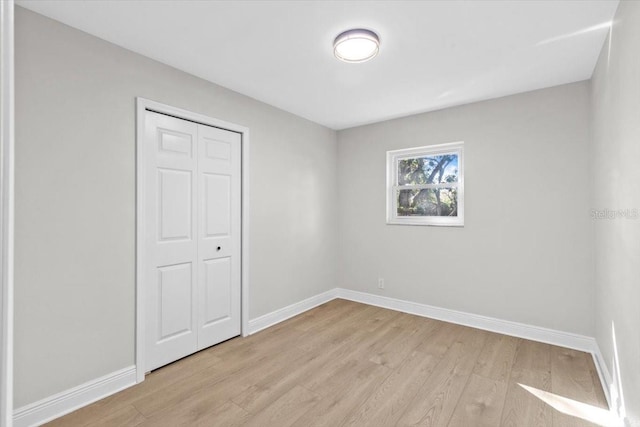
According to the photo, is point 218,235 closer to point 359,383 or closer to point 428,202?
point 359,383

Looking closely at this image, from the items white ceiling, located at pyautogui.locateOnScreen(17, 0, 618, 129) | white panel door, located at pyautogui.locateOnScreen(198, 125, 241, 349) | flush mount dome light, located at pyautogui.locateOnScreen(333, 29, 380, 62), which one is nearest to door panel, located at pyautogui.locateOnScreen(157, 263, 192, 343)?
white panel door, located at pyautogui.locateOnScreen(198, 125, 241, 349)

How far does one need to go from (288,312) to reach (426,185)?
2313 mm

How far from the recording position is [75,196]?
6.76 feet

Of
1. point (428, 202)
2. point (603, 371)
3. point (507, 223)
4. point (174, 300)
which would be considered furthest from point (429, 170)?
point (174, 300)

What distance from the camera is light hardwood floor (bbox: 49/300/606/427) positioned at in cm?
197

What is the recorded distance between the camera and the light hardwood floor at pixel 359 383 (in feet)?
6.45

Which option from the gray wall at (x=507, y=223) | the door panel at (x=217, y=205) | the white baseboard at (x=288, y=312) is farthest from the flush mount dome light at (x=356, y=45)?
the white baseboard at (x=288, y=312)

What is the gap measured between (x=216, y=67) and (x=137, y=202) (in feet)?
4.22

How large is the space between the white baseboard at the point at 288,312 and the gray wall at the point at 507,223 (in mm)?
707

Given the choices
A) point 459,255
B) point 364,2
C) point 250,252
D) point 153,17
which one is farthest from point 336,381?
point 153,17

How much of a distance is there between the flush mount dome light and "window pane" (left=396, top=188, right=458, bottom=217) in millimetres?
2028

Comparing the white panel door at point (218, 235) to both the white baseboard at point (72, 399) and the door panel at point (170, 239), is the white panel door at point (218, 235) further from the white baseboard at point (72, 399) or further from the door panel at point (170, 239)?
the white baseboard at point (72, 399)

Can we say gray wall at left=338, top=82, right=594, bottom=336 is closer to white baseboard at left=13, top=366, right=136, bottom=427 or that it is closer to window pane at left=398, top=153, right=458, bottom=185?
window pane at left=398, top=153, right=458, bottom=185

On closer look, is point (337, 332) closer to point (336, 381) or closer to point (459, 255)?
point (336, 381)
